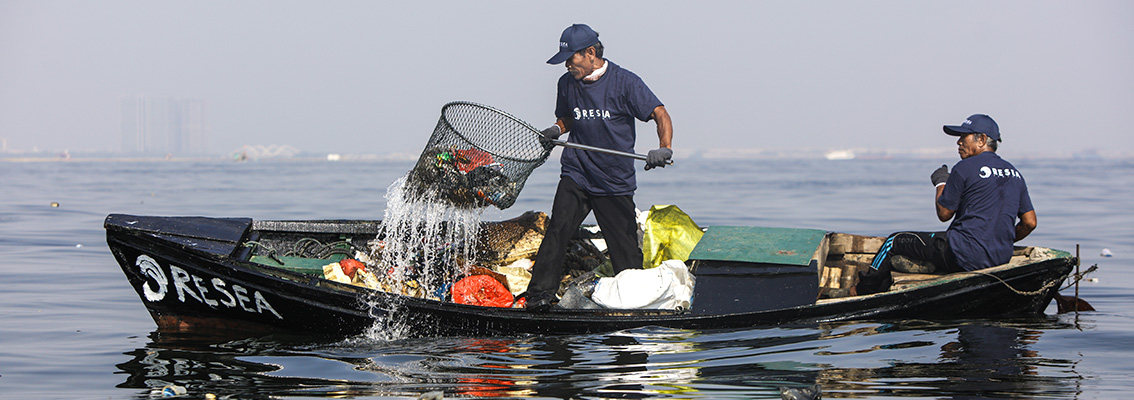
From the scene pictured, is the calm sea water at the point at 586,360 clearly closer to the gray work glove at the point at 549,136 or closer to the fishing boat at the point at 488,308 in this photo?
the fishing boat at the point at 488,308

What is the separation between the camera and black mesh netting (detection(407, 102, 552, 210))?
7.09 metres

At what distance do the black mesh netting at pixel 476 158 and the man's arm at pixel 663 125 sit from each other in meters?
0.81

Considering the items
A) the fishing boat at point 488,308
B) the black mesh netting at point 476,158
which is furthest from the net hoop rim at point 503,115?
the fishing boat at point 488,308

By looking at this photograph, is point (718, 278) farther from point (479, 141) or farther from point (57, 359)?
point (57, 359)

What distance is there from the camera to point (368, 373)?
5.90 m

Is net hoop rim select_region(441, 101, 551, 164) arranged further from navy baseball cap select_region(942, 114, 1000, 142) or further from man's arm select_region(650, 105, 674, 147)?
navy baseball cap select_region(942, 114, 1000, 142)

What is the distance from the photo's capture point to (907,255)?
7.35 metres

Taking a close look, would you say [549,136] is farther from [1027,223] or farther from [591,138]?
[1027,223]

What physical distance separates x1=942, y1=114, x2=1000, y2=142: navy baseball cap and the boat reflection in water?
1448 mm

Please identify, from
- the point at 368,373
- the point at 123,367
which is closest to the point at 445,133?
the point at 368,373

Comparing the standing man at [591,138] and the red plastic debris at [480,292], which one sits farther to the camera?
the red plastic debris at [480,292]

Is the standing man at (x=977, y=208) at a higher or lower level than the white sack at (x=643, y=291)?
higher

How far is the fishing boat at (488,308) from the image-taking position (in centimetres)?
679

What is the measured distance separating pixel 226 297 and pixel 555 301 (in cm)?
249
